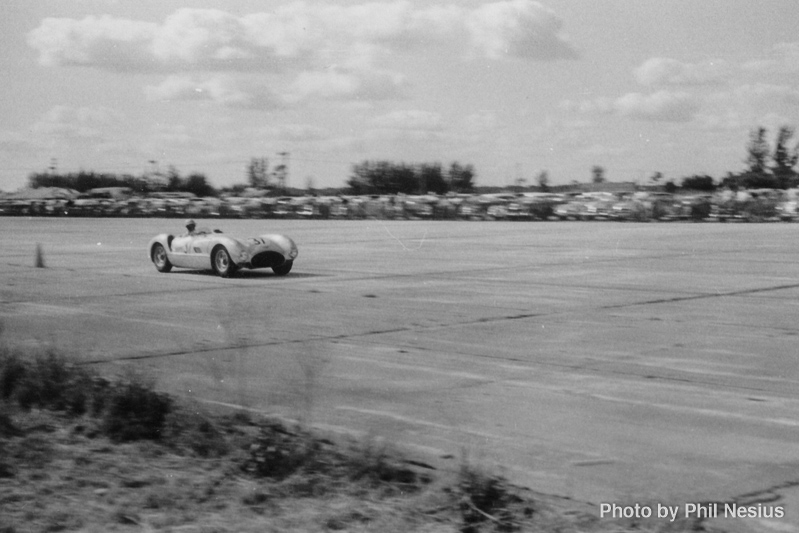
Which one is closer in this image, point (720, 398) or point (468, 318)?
point (720, 398)

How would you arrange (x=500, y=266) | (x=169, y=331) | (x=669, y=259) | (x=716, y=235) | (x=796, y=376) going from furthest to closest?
(x=716, y=235), (x=669, y=259), (x=500, y=266), (x=169, y=331), (x=796, y=376)

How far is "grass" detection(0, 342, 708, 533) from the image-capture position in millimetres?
5227

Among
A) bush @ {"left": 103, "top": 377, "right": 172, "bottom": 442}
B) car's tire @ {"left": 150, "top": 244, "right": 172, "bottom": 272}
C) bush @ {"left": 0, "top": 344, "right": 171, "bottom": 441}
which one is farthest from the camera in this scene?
car's tire @ {"left": 150, "top": 244, "right": 172, "bottom": 272}

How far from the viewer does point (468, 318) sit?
13.7m

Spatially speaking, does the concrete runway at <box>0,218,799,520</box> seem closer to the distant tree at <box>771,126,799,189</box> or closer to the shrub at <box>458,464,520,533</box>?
the shrub at <box>458,464,520,533</box>

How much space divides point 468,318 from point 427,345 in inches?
91.2

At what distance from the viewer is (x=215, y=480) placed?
235 inches

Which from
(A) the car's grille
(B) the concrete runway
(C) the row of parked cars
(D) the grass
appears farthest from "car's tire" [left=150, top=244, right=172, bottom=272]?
(C) the row of parked cars

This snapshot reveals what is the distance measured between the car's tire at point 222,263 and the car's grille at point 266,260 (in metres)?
0.41

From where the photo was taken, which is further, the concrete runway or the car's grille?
the car's grille

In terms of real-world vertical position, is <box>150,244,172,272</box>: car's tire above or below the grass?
above

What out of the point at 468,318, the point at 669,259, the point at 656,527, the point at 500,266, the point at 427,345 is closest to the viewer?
the point at 656,527

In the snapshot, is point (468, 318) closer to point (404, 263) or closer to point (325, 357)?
point (325, 357)

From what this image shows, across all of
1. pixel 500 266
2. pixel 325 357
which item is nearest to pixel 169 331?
pixel 325 357
